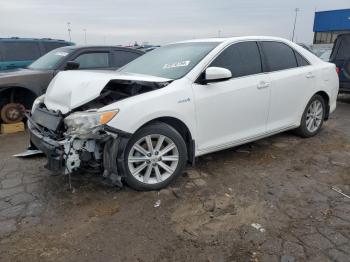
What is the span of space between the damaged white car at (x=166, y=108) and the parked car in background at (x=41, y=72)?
2.51 meters

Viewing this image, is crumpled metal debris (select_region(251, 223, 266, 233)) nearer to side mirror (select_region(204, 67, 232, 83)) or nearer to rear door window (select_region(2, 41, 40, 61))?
side mirror (select_region(204, 67, 232, 83))

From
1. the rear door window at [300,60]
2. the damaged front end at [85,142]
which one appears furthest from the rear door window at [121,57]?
the damaged front end at [85,142]

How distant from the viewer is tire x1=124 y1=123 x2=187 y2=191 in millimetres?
3613

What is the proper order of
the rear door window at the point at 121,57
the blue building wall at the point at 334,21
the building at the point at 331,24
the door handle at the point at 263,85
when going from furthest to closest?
1. the blue building wall at the point at 334,21
2. the building at the point at 331,24
3. the rear door window at the point at 121,57
4. the door handle at the point at 263,85

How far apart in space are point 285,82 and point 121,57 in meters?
3.95

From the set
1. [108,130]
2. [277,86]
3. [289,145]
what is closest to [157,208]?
[108,130]

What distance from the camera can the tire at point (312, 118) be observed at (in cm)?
553

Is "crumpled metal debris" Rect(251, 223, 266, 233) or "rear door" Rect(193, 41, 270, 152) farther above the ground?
"rear door" Rect(193, 41, 270, 152)

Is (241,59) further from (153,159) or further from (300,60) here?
(153,159)

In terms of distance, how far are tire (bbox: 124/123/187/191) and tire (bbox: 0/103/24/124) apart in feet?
13.5

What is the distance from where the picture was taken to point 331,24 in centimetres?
3116

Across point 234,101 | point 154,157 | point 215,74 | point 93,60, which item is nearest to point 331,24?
point 93,60

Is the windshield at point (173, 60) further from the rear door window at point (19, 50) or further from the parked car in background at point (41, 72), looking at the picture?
the rear door window at point (19, 50)

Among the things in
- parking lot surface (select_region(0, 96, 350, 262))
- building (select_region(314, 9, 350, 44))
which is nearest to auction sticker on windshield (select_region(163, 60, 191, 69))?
parking lot surface (select_region(0, 96, 350, 262))
